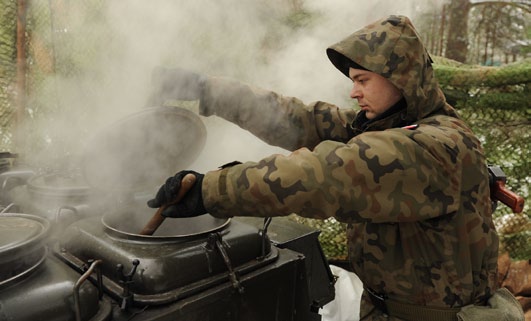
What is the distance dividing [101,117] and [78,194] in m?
1.86

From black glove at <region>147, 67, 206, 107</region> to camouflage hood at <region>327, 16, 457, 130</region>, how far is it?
1.18 m

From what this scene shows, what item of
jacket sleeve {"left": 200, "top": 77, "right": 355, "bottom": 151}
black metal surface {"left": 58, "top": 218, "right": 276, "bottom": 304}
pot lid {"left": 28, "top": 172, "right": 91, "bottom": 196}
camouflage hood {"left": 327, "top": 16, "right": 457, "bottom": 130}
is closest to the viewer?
black metal surface {"left": 58, "top": 218, "right": 276, "bottom": 304}

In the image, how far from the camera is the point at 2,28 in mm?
4039

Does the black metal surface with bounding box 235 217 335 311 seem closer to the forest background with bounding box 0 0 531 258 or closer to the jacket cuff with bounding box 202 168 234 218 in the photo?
the jacket cuff with bounding box 202 168 234 218

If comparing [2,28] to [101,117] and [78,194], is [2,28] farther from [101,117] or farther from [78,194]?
[78,194]

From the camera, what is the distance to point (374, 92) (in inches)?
90.3

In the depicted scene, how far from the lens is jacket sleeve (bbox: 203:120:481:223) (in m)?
1.77

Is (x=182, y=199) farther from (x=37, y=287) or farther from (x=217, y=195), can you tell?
(x=37, y=287)

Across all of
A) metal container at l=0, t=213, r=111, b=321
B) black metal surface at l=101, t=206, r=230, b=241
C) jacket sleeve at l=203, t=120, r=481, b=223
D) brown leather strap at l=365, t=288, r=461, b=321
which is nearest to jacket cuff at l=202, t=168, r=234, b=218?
jacket sleeve at l=203, t=120, r=481, b=223

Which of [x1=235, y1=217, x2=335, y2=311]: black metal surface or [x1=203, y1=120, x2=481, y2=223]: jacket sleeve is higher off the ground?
[x1=203, y1=120, x2=481, y2=223]: jacket sleeve

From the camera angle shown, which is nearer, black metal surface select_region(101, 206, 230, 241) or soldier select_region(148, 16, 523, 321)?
soldier select_region(148, 16, 523, 321)

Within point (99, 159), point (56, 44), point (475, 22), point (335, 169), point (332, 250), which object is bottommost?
point (332, 250)

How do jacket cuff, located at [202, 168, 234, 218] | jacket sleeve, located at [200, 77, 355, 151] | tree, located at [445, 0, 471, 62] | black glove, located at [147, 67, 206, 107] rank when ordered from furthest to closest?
tree, located at [445, 0, 471, 62] < black glove, located at [147, 67, 206, 107] < jacket sleeve, located at [200, 77, 355, 151] < jacket cuff, located at [202, 168, 234, 218]

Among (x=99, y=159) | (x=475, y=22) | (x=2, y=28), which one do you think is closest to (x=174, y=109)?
(x=99, y=159)
